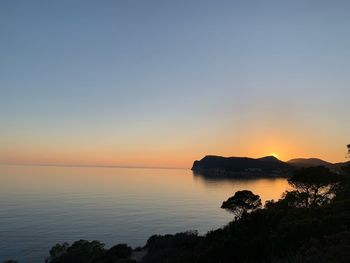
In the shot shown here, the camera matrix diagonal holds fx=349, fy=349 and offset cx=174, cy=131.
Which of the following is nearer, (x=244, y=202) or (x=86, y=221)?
(x=244, y=202)

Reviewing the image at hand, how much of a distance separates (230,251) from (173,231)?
54.9 m

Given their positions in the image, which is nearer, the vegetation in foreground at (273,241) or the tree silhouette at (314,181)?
the vegetation in foreground at (273,241)

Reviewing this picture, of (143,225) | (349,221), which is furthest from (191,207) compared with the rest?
(349,221)

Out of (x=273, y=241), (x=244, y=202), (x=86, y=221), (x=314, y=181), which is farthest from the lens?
(x=86, y=221)

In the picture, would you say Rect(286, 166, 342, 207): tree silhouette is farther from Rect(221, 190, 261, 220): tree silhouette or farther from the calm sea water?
the calm sea water

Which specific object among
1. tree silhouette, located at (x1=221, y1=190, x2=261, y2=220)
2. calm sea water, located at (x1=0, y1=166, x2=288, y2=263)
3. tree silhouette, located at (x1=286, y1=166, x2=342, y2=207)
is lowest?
calm sea water, located at (x1=0, y1=166, x2=288, y2=263)

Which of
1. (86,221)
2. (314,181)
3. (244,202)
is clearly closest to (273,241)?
(314,181)

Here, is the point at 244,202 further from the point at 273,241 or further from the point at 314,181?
the point at 273,241

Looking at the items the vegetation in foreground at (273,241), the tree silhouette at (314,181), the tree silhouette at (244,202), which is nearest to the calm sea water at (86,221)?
the vegetation in foreground at (273,241)

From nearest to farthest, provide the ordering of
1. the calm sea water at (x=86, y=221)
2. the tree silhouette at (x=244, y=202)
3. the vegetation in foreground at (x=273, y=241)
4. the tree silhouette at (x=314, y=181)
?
the vegetation in foreground at (x=273, y=241) → the tree silhouette at (x=314, y=181) → the tree silhouette at (x=244, y=202) → the calm sea water at (x=86, y=221)

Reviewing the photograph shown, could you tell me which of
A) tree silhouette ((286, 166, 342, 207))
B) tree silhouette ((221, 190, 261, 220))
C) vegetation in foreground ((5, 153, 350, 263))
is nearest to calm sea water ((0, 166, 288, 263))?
vegetation in foreground ((5, 153, 350, 263))

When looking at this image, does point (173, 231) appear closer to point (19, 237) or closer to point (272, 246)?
point (19, 237)

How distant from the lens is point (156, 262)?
25484 mm

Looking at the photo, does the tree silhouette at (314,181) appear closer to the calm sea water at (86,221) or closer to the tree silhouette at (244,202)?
the tree silhouette at (244,202)
